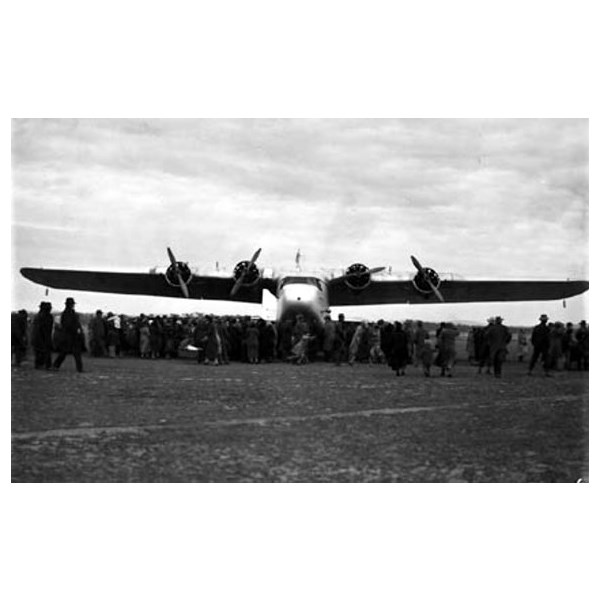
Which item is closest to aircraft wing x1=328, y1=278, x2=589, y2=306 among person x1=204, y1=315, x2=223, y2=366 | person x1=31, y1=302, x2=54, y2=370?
person x1=204, y1=315, x2=223, y2=366

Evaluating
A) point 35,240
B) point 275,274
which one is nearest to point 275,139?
point 35,240

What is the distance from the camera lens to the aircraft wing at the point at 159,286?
2156cm

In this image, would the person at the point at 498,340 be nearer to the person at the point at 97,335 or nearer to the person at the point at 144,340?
the person at the point at 144,340

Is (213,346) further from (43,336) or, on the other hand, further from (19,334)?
(19,334)

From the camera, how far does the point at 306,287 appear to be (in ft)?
60.5

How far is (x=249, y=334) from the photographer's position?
57.6ft

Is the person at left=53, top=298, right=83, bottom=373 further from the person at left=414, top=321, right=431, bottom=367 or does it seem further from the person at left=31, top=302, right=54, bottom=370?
the person at left=414, top=321, right=431, bottom=367

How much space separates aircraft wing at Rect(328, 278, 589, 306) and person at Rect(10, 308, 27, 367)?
1094cm

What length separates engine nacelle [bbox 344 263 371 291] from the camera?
21212 millimetres

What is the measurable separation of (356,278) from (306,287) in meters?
3.33

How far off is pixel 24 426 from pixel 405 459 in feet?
15.7

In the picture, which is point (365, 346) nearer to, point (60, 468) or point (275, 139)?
point (275, 139)

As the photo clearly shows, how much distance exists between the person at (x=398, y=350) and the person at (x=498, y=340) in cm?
167

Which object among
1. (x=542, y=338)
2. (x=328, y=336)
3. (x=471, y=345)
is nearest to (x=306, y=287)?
(x=328, y=336)
